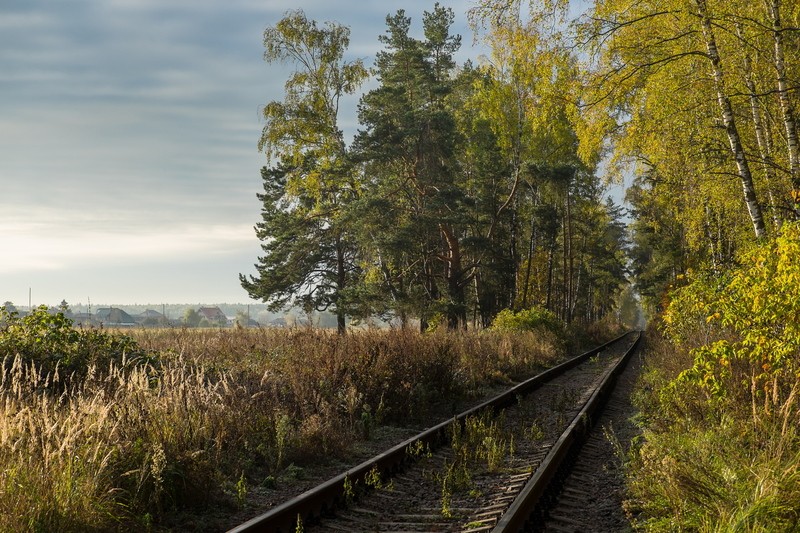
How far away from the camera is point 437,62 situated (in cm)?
3712

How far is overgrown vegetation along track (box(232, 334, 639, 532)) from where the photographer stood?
5797 mm

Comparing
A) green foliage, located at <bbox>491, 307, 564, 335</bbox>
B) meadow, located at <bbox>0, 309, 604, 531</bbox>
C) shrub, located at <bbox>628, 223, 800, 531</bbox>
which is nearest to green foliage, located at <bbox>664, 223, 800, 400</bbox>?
shrub, located at <bbox>628, 223, 800, 531</bbox>

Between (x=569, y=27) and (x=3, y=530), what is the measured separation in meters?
9.97

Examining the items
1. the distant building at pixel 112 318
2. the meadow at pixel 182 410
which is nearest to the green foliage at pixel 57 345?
the meadow at pixel 182 410

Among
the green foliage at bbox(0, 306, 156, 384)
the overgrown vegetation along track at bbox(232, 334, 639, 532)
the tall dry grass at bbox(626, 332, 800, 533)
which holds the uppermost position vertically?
the green foliage at bbox(0, 306, 156, 384)

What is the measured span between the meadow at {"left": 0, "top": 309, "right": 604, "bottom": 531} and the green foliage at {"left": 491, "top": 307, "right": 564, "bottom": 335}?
10470mm

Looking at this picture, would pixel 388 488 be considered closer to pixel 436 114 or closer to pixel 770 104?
pixel 770 104

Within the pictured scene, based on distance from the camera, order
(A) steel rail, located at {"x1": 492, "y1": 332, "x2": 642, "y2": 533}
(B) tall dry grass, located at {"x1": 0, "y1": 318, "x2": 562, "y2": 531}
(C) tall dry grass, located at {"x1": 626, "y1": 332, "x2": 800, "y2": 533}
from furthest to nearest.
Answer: (A) steel rail, located at {"x1": 492, "y1": 332, "x2": 642, "y2": 533}
(B) tall dry grass, located at {"x1": 0, "y1": 318, "x2": 562, "y2": 531}
(C) tall dry grass, located at {"x1": 626, "y1": 332, "x2": 800, "y2": 533}

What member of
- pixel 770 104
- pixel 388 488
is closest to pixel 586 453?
pixel 388 488

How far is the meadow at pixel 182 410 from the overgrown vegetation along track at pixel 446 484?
3.15ft

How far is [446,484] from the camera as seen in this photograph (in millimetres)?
7070

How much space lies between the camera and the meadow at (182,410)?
17.8 ft

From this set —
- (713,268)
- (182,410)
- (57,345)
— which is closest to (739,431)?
(182,410)

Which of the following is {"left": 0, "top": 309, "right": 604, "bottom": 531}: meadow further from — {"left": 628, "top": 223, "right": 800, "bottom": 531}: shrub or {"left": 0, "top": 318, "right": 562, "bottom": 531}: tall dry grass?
{"left": 628, "top": 223, "right": 800, "bottom": 531}: shrub
